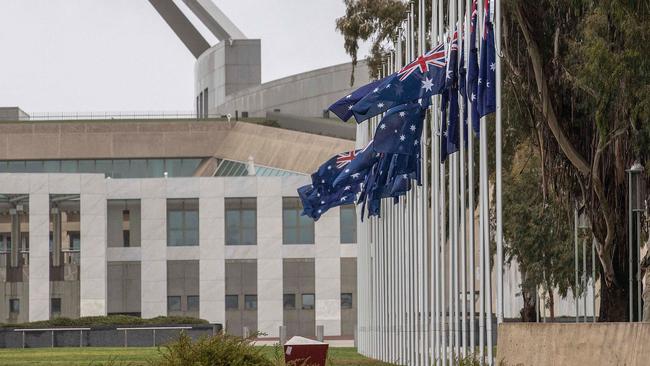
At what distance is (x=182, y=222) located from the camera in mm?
81750

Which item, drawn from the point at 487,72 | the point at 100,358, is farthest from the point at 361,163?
the point at 487,72

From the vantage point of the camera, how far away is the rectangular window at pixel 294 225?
80438 mm

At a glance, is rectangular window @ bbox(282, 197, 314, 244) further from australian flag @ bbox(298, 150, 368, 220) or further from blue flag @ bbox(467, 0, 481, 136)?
blue flag @ bbox(467, 0, 481, 136)

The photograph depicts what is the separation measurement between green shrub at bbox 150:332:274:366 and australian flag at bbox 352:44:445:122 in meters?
9.90

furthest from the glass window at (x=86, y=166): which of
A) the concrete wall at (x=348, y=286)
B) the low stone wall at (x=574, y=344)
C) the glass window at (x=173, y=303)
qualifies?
the low stone wall at (x=574, y=344)

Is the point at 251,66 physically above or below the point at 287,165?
above

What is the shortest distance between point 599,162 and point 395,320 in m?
6.97

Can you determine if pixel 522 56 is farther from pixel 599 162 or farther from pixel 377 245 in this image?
pixel 377 245

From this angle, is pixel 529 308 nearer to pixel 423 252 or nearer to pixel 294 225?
pixel 294 225

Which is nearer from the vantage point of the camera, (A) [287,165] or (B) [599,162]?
(B) [599,162]

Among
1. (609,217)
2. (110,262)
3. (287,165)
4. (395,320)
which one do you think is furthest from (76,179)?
(609,217)

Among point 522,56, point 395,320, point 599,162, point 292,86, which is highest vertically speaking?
point 292,86

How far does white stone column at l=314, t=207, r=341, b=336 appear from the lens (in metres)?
80.1

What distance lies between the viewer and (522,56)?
35594mm
